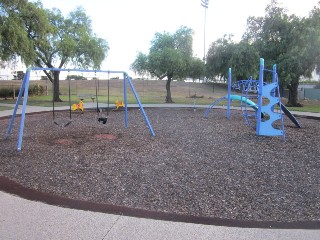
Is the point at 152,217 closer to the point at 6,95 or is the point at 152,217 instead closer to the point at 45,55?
the point at 45,55

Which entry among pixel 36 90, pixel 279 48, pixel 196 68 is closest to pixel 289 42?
pixel 279 48

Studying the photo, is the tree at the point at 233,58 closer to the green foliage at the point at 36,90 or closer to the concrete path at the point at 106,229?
the green foliage at the point at 36,90

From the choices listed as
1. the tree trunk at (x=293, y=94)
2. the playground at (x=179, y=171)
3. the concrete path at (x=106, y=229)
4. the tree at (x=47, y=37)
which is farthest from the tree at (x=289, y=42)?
the concrete path at (x=106, y=229)

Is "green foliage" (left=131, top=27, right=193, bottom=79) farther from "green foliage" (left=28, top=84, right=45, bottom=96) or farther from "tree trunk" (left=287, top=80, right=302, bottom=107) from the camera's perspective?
"green foliage" (left=28, top=84, right=45, bottom=96)

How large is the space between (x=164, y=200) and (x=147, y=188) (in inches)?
22.5

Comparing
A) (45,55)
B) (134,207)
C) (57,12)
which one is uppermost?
(57,12)

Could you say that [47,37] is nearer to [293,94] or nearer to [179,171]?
[293,94]

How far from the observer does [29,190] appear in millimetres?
5020

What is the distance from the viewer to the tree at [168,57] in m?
28.3

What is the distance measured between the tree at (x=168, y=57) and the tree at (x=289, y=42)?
619 centimetres

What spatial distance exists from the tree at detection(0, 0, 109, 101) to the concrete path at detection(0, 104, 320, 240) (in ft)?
53.5

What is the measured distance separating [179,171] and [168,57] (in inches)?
900

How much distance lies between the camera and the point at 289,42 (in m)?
26.8

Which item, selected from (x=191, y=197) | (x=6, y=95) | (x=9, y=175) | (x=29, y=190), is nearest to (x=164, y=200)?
(x=191, y=197)
